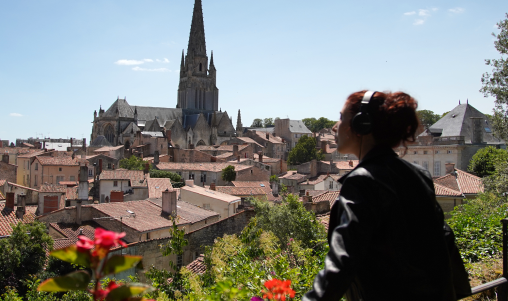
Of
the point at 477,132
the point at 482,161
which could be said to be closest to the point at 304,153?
the point at 477,132

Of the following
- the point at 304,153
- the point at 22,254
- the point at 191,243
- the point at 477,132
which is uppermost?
the point at 477,132

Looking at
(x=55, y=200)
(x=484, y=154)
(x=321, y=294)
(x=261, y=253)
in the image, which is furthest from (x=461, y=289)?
(x=484, y=154)

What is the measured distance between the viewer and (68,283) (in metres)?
1.37

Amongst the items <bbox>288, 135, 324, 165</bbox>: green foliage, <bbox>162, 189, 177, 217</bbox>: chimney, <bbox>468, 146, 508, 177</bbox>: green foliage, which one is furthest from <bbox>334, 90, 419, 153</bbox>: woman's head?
<bbox>288, 135, 324, 165</bbox>: green foliage

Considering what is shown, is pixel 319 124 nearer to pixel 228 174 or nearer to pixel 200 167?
pixel 200 167

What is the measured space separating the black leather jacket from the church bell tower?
85291 mm

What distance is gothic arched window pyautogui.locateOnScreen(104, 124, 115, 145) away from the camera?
7481 centimetres

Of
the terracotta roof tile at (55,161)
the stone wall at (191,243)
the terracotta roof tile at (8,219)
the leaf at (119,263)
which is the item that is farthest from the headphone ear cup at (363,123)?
the terracotta roof tile at (55,161)

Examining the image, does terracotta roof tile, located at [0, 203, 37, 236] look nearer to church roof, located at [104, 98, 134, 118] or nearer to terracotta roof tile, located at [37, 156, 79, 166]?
terracotta roof tile, located at [37, 156, 79, 166]

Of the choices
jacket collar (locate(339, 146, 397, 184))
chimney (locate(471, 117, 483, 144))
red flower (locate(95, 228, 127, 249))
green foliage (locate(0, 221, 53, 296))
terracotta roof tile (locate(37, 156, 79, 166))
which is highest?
chimney (locate(471, 117, 483, 144))

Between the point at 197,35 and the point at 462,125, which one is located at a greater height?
the point at 197,35

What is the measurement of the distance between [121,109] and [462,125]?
5969cm

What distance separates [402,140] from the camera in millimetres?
1982

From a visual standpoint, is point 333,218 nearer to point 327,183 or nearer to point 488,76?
point 488,76
